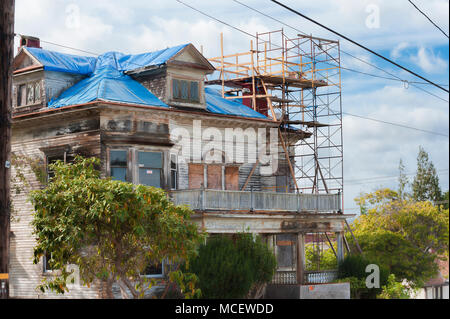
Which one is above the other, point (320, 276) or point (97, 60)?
point (97, 60)

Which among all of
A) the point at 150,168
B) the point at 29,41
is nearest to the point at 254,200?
the point at 150,168

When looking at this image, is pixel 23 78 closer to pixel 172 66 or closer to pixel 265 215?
pixel 172 66

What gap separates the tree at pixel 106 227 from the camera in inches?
817

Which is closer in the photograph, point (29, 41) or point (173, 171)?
point (173, 171)

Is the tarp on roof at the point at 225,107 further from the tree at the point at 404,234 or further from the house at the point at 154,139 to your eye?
the tree at the point at 404,234

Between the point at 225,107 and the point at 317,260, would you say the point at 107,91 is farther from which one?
the point at 317,260

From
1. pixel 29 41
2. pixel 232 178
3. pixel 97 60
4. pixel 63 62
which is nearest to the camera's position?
pixel 63 62

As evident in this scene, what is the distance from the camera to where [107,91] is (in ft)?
98.6

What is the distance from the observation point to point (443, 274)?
243ft

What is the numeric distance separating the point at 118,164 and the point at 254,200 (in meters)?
6.33

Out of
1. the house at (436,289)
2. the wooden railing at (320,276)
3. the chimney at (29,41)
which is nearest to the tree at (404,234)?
the wooden railing at (320,276)

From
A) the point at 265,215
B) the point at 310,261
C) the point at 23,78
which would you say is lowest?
the point at 310,261
